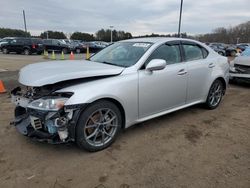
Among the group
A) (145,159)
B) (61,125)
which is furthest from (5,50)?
(145,159)

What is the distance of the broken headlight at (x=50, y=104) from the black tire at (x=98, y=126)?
1.01 feet

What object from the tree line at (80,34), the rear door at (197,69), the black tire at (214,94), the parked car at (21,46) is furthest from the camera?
the tree line at (80,34)

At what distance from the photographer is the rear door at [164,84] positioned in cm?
383

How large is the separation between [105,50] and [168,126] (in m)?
1.94

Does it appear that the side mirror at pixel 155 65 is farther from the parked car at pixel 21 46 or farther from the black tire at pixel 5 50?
the black tire at pixel 5 50

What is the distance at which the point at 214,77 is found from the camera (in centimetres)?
523

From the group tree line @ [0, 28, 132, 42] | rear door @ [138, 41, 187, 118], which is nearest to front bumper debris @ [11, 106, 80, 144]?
rear door @ [138, 41, 187, 118]

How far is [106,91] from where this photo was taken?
3.33m

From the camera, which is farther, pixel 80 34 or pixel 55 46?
pixel 80 34

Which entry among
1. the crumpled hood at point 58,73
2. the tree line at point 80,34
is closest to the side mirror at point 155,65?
the crumpled hood at point 58,73

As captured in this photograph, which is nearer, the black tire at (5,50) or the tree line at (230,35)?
the black tire at (5,50)

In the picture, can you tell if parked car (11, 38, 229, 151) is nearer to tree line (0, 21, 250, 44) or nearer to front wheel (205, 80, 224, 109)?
front wheel (205, 80, 224, 109)

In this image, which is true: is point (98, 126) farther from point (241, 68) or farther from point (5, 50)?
point (5, 50)

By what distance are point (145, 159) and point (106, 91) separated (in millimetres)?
1068
